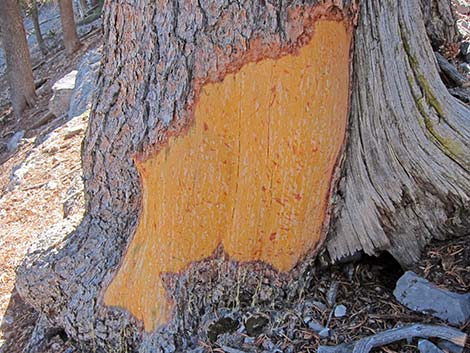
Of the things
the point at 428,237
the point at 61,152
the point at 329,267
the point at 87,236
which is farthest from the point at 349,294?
the point at 61,152

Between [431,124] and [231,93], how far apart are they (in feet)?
3.38

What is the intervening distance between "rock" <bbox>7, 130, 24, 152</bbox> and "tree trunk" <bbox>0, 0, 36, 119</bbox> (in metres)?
1.58

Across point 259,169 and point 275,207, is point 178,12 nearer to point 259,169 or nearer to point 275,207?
point 259,169

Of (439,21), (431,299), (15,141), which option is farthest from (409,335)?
(15,141)

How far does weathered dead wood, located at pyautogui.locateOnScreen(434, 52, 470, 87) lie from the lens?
2.85 metres

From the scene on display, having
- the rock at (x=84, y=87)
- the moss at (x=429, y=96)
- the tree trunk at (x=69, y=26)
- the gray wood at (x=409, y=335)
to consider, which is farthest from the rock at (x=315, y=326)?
the tree trunk at (x=69, y=26)

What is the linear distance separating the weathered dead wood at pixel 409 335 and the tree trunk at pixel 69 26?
13537 mm

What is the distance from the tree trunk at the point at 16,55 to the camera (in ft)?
36.2

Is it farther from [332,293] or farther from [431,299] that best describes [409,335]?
[332,293]

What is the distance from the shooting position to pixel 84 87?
8414 mm

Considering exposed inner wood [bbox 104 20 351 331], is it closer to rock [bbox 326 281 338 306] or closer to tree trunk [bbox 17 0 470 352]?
tree trunk [bbox 17 0 470 352]

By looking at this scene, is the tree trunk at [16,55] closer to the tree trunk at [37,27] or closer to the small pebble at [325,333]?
the tree trunk at [37,27]

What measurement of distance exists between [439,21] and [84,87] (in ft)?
21.7

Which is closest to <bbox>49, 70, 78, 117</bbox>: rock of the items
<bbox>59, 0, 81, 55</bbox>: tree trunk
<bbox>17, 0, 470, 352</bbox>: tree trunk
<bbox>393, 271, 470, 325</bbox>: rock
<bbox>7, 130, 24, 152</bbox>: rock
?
<bbox>7, 130, 24, 152</bbox>: rock
